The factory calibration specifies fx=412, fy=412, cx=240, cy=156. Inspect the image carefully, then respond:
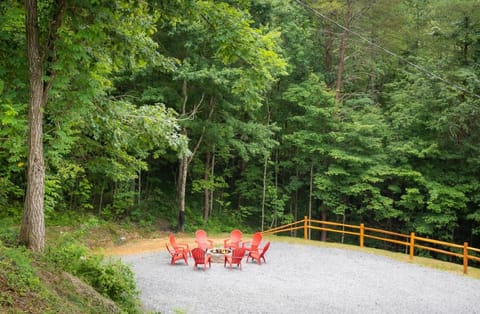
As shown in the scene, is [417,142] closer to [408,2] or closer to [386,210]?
[386,210]

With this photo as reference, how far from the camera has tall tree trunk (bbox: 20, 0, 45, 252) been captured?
5.71 metres

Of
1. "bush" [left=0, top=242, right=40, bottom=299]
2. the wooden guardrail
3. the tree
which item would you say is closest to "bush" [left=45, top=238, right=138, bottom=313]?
the tree

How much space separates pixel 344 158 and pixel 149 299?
1221cm

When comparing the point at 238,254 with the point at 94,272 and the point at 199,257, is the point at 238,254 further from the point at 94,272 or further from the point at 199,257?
the point at 94,272

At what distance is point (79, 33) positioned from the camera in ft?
17.6

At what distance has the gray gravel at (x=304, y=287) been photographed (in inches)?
311

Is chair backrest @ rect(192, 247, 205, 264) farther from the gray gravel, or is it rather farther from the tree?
the tree

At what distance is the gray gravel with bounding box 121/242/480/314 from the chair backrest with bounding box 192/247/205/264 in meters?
A: 0.31

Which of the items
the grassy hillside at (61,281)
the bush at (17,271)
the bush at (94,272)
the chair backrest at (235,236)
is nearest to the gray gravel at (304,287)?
the bush at (94,272)

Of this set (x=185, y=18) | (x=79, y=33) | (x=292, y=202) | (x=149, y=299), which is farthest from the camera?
(x=292, y=202)

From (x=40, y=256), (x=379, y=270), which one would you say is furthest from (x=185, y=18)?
(x=379, y=270)

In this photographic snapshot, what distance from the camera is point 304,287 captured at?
9375 mm

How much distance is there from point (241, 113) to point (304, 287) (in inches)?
501

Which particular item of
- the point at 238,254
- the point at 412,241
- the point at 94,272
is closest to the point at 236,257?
the point at 238,254
